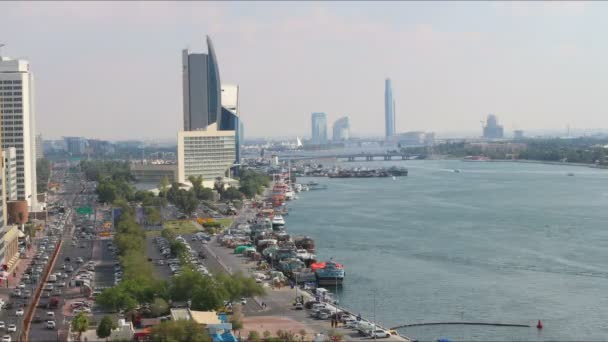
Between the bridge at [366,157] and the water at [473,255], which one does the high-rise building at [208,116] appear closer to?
the water at [473,255]

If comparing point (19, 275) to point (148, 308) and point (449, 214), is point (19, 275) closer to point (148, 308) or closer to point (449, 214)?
point (148, 308)

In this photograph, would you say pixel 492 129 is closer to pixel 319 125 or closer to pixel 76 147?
pixel 319 125

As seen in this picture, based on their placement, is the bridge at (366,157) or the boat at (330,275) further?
the bridge at (366,157)

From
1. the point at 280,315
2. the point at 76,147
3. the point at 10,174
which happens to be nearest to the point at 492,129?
the point at 76,147

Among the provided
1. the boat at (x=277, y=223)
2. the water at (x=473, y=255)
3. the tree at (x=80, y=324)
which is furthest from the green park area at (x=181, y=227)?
the tree at (x=80, y=324)

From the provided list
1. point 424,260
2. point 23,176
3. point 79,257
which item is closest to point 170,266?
point 79,257
